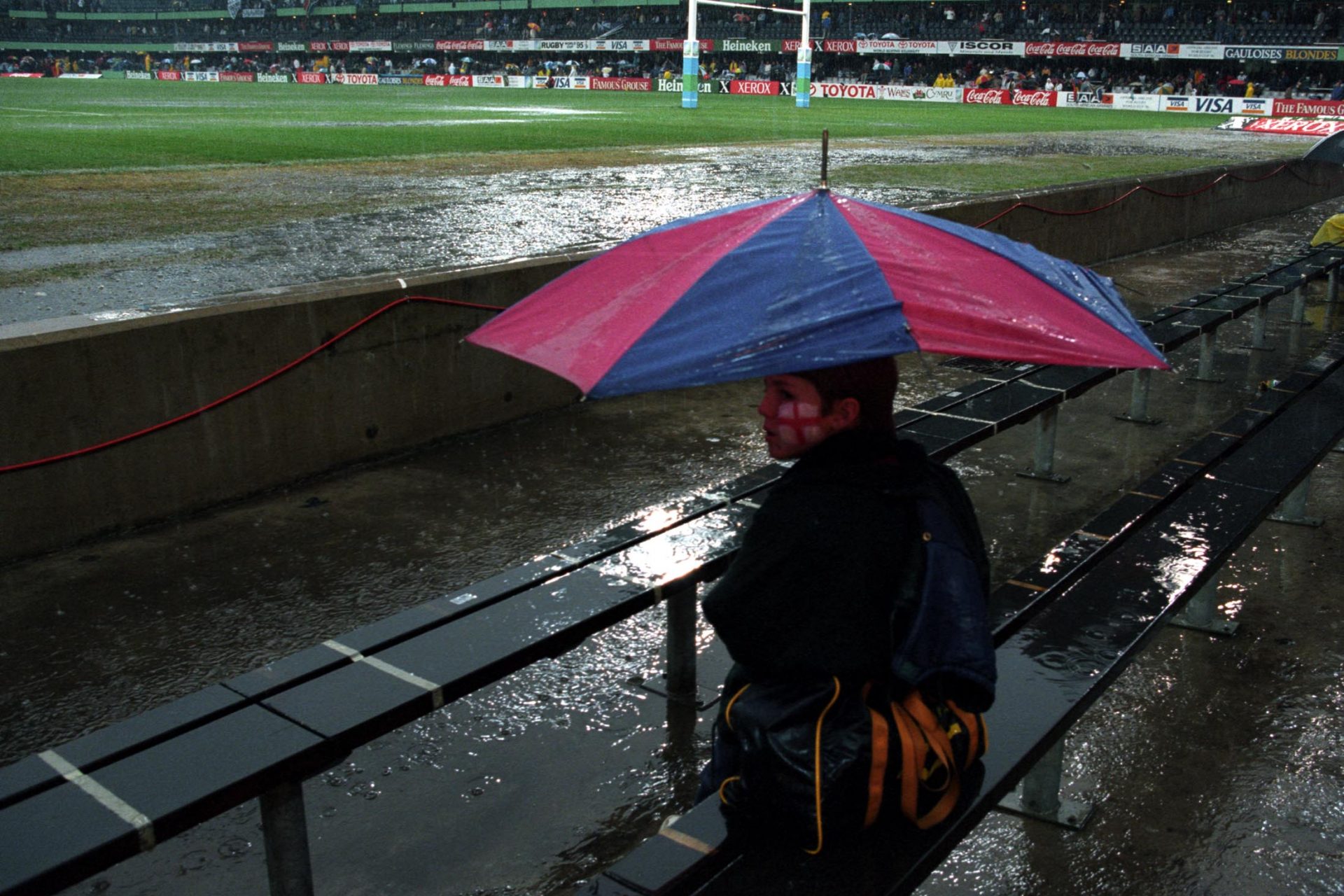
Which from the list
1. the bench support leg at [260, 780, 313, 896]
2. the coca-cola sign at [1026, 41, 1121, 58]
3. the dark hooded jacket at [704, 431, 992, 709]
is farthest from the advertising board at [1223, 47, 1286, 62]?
the bench support leg at [260, 780, 313, 896]

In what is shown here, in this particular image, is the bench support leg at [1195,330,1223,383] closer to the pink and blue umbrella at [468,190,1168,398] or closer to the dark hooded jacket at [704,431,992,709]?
the pink and blue umbrella at [468,190,1168,398]

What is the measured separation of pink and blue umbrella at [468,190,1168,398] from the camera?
1858mm

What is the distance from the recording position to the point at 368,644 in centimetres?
273

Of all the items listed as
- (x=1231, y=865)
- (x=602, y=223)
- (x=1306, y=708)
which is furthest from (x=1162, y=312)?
(x=602, y=223)

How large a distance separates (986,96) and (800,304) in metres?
54.5

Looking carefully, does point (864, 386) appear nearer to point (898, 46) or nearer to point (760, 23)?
point (898, 46)

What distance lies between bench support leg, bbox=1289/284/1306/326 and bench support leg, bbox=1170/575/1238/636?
20.8 ft

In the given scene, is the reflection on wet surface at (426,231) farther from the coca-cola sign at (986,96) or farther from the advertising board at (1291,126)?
the coca-cola sign at (986,96)

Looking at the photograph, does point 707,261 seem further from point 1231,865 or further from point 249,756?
point 1231,865

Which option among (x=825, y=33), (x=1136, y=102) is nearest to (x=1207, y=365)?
(x=1136, y=102)

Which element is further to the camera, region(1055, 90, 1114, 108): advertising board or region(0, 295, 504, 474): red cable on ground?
region(1055, 90, 1114, 108): advertising board

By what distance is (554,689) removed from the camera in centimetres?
380

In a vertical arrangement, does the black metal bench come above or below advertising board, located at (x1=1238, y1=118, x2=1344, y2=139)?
below

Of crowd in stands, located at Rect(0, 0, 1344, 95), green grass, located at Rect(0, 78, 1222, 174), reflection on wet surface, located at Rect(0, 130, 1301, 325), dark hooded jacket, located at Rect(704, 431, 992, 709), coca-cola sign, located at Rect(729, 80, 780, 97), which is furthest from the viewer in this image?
coca-cola sign, located at Rect(729, 80, 780, 97)
